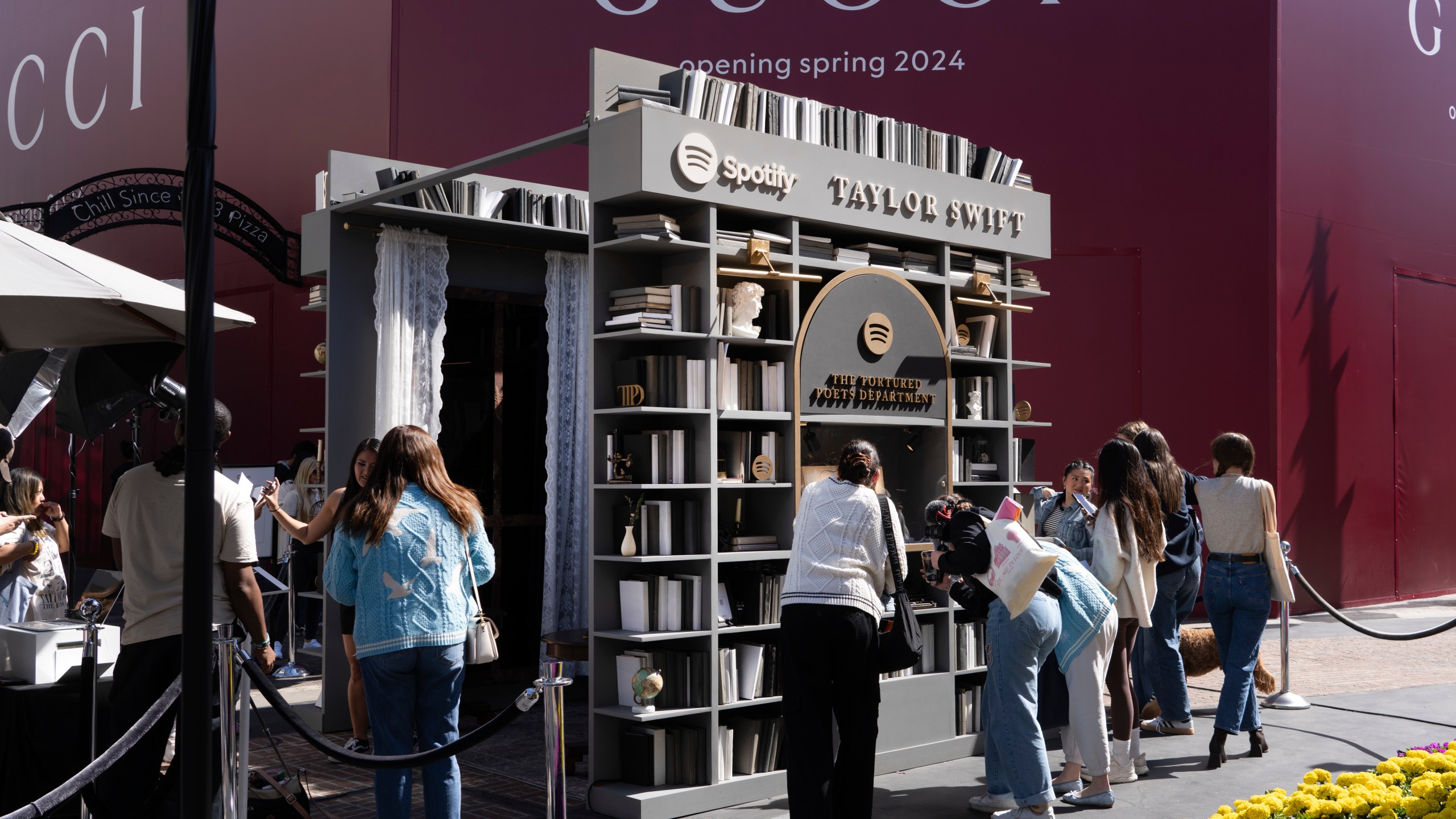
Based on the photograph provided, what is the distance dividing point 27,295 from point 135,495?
0.86 meters

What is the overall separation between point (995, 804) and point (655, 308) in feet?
9.01

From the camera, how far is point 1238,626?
6.35 metres

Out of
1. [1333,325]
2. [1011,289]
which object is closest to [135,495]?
[1011,289]

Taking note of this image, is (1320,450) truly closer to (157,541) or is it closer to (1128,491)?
(1128,491)

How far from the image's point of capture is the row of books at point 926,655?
6457 mm

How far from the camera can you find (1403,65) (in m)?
12.9

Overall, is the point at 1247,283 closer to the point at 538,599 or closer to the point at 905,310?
the point at 905,310

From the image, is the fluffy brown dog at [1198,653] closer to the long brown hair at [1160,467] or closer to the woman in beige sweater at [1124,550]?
the long brown hair at [1160,467]

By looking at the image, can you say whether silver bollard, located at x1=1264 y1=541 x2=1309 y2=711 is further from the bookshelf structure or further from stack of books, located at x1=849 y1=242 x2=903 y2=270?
stack of books, located at x1=849 y1=242 x2=903 y2=270

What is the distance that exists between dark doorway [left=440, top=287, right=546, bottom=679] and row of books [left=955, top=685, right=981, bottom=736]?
2806 mm

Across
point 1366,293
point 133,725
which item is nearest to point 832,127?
point 133,725

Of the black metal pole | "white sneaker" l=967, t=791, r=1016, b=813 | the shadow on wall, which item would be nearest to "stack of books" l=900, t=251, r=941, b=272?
"white sneaker" l=967, t=791, r=1016, b=813

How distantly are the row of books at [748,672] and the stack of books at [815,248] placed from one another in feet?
6.56

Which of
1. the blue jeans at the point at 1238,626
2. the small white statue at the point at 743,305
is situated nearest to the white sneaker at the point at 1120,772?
the blue jeans at the point at 1238,626
